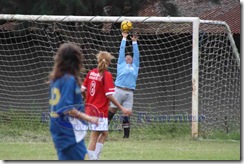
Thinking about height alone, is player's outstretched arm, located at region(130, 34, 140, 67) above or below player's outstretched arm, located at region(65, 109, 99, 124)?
above

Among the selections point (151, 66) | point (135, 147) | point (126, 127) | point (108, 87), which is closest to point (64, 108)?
point (108, 87)

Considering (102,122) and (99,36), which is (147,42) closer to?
(99,36)

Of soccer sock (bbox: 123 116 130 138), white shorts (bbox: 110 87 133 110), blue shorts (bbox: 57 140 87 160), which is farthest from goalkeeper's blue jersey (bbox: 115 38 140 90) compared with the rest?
blue shorts (bbox: 57 140 87 160)

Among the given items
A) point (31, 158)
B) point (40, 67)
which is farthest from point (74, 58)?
point (40, 67)

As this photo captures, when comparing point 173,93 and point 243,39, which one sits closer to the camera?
point 243,39

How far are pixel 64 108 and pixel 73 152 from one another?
0.49 m

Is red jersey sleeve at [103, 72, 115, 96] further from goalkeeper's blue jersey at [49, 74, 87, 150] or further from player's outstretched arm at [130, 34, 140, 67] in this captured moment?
player's outstretched arm at [130, 34, 140, 67]

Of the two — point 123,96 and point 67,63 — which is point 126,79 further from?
point 67,63

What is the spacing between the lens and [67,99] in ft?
23.9

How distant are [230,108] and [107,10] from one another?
15.0 feet

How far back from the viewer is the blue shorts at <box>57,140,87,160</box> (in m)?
7.26

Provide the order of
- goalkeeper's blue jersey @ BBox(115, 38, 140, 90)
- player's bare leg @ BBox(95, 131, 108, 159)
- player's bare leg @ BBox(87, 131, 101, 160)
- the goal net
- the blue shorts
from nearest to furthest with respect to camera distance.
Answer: the blue shorts, player's bare leg @ BBox(87, 131, 101, 160), player's bare leg @ BBox(95, 131, 108, 159), goalkeeper's blue jersey @ BBox(115, 38, 140, 90), the goal net

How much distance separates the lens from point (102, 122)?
1022 cm

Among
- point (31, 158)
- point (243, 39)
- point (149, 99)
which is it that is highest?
point (243, 39)
